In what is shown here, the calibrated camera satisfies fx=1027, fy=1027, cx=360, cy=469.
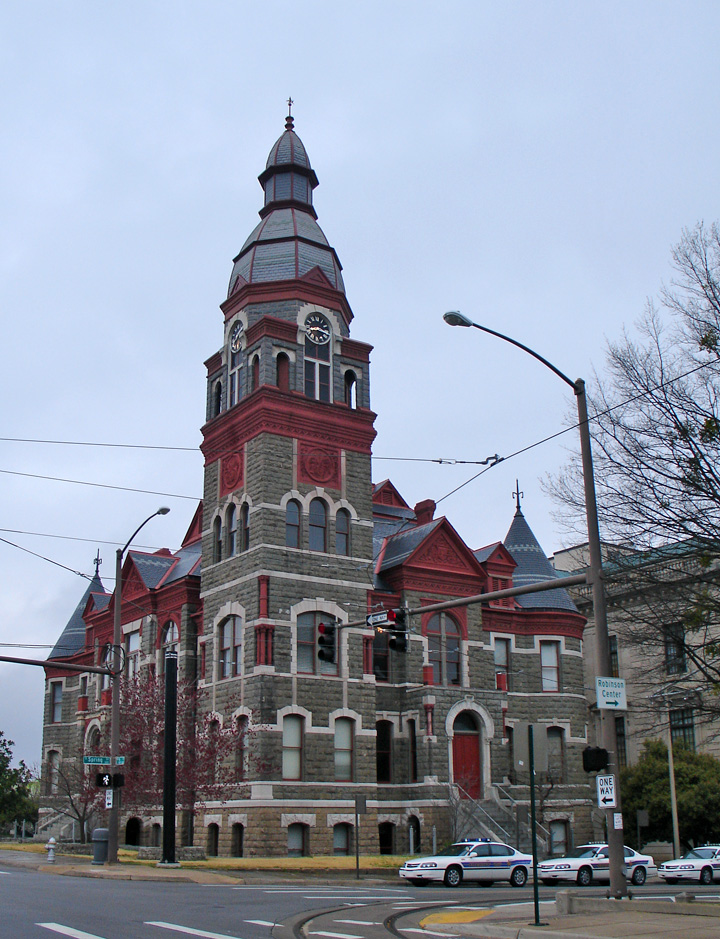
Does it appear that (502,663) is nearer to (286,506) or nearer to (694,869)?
(286,506)

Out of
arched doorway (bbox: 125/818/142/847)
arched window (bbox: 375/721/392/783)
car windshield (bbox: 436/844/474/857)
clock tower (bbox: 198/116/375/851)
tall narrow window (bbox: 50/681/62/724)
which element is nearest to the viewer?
car windshield (bbox: 436/844/474/857)

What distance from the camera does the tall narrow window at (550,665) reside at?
4781 centimetres

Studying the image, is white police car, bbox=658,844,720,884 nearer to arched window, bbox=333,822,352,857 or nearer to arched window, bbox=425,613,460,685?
arched window, bbox=333,822,352,857

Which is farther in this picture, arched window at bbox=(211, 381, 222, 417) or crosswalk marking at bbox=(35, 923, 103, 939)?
arched window at bbox=(211, 381, 222, 417)

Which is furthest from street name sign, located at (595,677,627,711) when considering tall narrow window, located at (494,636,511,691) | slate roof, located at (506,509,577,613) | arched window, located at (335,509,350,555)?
slate roof, located at (506,509,577,613)

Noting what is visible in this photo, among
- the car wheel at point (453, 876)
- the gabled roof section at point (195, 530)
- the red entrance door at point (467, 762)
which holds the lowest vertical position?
the car wheel at point (453, 876)

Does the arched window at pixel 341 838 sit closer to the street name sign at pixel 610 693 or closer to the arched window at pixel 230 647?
the arched window at pixel 230 647

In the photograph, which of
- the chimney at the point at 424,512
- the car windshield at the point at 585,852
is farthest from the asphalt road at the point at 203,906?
the chimney at the point at 424,512

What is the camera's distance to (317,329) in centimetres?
4303

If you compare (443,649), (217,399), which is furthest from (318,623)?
(217,399)

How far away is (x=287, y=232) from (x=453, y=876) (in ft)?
93.1

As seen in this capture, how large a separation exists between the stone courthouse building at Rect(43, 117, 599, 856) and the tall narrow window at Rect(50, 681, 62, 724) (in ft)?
28.7

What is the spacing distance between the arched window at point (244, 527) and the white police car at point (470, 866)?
Result: 49.1ft

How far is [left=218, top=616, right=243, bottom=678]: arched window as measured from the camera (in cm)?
3962
